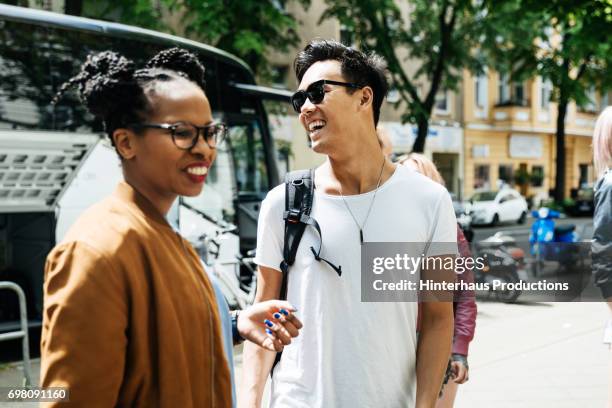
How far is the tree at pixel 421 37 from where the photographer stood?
17.2 m

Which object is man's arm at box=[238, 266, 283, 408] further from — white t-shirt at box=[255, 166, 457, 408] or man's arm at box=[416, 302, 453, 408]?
man's arm at box=[416, 302, 453, 408]

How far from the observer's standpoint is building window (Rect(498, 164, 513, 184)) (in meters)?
36.9

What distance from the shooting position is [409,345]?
2.16 m

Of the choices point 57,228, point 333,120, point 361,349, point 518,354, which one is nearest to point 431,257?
point 361,349

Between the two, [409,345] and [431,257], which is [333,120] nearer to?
[431,257]

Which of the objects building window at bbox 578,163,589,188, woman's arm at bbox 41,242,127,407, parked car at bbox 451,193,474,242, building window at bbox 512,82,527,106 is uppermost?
building window at bbox 512,82,527,106

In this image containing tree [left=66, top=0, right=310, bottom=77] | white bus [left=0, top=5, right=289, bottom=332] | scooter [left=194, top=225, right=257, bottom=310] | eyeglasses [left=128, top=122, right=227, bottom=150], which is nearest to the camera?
eyeglasses [left=128, top=122, right=227, bottom=150]

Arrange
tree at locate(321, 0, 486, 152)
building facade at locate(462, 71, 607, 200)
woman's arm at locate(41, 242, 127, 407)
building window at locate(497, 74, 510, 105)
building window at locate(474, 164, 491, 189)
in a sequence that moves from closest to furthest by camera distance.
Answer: woman's arm at locate(41, 242, 127, 407)
tree at locate(321, 0, 486, 152)
building facade at locate(462, 71, 607, 200)
building window at locate(474, 164, 491, 189)
building window at locate(497, 74, 510, 105)

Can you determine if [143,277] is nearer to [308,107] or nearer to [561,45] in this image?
[308,107]

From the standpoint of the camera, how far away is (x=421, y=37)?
2130cm

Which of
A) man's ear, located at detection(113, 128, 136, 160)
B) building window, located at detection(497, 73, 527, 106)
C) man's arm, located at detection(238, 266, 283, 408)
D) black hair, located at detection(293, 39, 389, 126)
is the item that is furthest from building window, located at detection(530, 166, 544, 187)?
man's ear, located at detection(113, 128, 136, 160)

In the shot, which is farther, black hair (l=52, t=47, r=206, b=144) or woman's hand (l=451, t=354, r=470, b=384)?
woman's hand (l=451, t=354, r=470, b=384)

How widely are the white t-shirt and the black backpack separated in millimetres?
20

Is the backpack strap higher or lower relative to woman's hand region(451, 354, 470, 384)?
higher
